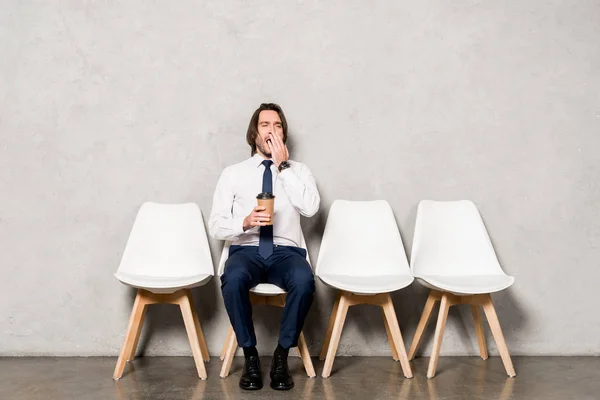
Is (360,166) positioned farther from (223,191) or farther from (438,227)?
(223,191)

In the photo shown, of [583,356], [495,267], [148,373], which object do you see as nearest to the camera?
[148,373]

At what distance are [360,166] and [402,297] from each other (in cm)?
78

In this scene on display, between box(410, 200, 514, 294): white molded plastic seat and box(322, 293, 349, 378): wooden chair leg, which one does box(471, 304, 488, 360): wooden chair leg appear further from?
box(322, 293, 349, 378): wooden chair leg

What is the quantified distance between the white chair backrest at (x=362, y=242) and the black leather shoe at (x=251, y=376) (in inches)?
22.5

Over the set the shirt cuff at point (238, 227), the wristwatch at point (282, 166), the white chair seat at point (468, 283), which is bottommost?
the white chair seat at point (468, 283)

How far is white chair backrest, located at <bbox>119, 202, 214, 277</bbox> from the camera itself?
122 inches

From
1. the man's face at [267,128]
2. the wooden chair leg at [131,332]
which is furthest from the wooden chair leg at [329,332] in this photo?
the wooden chair leg at [131,332]

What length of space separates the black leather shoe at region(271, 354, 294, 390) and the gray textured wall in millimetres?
622

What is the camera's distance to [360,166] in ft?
11.1

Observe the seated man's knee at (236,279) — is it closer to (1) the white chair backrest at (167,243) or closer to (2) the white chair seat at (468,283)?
(1) the white chair backrest at (167,243)

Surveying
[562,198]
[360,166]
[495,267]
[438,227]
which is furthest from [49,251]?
[562,198]

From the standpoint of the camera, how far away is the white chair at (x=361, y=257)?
2.90 metres

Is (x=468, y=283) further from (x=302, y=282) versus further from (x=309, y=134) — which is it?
(x=309, y=134)

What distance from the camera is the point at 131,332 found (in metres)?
2.91
